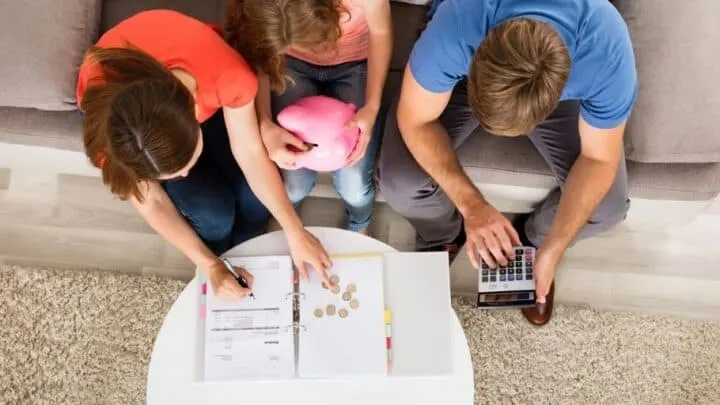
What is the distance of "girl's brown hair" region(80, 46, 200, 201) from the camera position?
3.38ft

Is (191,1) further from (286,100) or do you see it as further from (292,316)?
(292,316)

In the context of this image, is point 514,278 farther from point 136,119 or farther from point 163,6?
point 163,6

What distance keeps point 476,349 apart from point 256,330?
1.99 ft

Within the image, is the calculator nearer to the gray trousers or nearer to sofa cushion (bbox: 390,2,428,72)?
the gray trousers

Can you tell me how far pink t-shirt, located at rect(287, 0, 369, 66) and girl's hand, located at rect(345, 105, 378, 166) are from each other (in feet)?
0.44

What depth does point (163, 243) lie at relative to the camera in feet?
5.85

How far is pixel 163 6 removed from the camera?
1.59 metres

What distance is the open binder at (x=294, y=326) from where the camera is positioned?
1.32m

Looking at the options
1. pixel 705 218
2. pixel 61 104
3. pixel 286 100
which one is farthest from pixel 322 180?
pixel 705 218

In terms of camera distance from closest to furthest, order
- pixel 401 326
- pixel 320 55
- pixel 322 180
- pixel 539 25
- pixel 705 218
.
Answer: pixel 539 25, pixel 401 326, pixel 320 55, pixel 322 180, pixel 705 218

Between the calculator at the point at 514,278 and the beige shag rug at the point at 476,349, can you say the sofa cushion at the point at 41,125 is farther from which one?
the calculator at the point at 514,278

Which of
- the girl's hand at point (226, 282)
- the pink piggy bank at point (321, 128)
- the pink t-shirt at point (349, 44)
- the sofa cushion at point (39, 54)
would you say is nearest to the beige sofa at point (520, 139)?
the sofa cushion at point (39, 54)

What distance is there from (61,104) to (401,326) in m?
0.82

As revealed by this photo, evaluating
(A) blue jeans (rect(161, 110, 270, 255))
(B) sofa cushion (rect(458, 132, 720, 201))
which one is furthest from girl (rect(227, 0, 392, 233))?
(B) sofa cushion (rect(458, 132, 720, 201))
